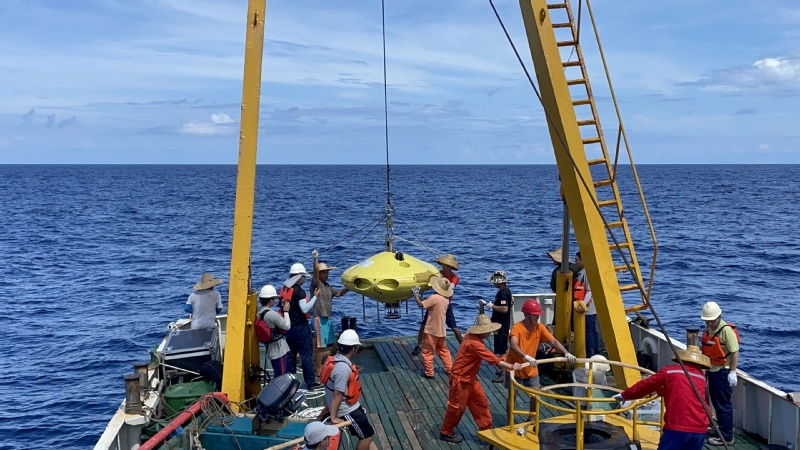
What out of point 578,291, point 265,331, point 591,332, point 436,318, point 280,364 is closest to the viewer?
point 265,331

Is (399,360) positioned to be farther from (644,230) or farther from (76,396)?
(644,230)

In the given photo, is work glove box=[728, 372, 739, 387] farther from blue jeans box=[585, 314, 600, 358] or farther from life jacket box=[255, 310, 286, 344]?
life jacket box=[255, 310, 286, 344]

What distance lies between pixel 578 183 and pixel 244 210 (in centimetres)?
424

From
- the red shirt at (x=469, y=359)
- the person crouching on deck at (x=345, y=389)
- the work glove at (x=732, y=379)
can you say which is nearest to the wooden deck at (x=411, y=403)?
the work glove at (x=732, y=379)

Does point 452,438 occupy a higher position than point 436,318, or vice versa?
point 436,318

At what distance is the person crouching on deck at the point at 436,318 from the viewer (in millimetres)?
11195

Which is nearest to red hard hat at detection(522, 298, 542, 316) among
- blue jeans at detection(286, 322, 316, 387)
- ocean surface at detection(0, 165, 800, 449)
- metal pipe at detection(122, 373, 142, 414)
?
blue jeans at detection(286, 322, 316, 387)

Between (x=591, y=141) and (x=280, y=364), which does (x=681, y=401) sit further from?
(x=280, y=364)

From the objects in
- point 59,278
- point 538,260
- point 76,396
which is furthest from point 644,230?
point 76,396

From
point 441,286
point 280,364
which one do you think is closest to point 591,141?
point 441,286

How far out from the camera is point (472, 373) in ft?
29.1

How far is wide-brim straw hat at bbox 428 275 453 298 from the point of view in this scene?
11.2m

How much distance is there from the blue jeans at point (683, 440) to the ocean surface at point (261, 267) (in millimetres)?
8073

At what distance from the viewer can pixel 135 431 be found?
9.32 meters
